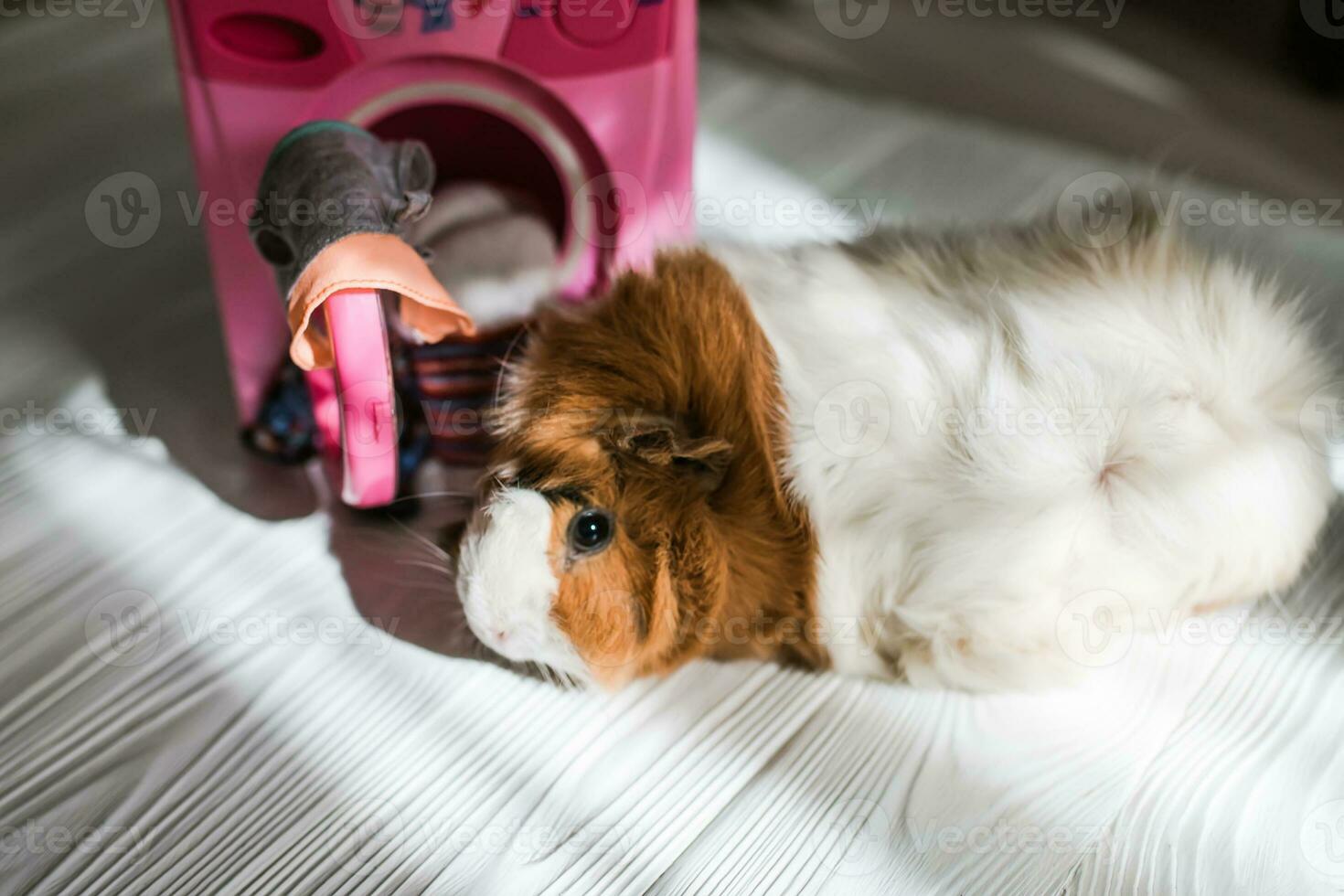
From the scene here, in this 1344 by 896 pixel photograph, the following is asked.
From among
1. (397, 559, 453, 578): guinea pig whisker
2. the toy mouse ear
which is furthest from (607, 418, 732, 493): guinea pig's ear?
the toy mouse ear

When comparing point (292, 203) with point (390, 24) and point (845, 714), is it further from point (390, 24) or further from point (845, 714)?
point (845, 714)

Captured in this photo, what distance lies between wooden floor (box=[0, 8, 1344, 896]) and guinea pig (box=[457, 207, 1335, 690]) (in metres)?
0.10

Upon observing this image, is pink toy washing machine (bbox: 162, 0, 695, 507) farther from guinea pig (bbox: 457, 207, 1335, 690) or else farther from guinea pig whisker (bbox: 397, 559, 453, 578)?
guinea pig (bbox: 457, 207, 1335, 690)

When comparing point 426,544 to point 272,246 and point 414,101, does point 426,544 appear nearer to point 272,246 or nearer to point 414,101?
point 272,246

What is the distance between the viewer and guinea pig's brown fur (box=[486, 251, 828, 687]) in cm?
96

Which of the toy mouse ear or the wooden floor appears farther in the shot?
the toy mouse ear

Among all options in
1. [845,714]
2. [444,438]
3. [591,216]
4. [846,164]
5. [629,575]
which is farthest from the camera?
[846,164]

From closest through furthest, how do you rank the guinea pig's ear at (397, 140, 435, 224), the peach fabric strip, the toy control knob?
the peach fabric strip, the guinea pig's ear at (397, 140, 435, 224), the toy control knob

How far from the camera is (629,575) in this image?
0.97m

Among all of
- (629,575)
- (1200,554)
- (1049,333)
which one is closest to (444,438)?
(629,575)

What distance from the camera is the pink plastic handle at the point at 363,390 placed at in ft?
3.11

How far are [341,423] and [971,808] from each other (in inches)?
27.1

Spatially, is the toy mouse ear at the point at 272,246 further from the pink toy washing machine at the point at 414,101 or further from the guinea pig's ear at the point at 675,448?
the guinea pig's ear at the point at 675,448

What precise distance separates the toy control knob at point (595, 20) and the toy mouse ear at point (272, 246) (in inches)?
15.6
